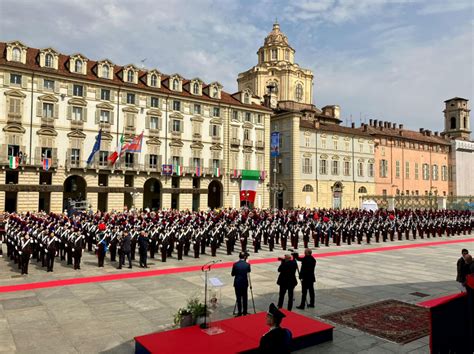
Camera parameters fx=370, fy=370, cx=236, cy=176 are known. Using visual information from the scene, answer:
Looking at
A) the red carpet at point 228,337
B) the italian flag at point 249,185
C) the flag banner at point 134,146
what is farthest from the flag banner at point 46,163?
the red carpet at point 228,337

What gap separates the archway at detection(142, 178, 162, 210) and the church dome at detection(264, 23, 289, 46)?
125 ft

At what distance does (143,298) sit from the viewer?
409 inches

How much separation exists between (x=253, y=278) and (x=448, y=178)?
238 ft

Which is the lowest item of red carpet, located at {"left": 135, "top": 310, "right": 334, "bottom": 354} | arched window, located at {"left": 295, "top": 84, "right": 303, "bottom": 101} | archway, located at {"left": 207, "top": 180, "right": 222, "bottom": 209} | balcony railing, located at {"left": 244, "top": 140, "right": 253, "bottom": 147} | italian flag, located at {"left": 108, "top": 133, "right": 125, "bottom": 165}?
A: red carpet, located at {"left": 135, "top": 310, "right": 334, "bottom": 354}

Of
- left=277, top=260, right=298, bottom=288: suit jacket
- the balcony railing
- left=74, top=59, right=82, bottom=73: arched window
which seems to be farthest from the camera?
the balcony railing

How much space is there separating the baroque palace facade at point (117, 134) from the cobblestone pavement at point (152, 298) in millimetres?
21260

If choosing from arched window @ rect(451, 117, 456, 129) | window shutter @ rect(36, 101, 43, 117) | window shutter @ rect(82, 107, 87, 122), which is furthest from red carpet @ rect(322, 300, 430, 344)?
arched window @ rect(451, 117, 456, 129)

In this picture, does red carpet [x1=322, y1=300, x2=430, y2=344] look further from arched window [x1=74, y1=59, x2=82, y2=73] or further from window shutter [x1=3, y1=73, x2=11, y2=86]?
arched window [x1=74, y1=59, x2=82, y2=73]

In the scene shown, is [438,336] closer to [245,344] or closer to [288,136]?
[245,344]

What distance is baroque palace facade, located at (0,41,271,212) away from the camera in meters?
34.2

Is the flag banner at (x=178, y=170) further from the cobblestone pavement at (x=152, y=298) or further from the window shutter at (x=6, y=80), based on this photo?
the cobblestone pavement at (x=152, y=298)

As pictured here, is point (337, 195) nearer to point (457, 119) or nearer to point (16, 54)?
point (16, 54)

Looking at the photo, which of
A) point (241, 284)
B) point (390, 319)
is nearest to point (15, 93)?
point (241, 284)

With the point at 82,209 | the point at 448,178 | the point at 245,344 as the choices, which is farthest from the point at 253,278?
the point at 448,178
